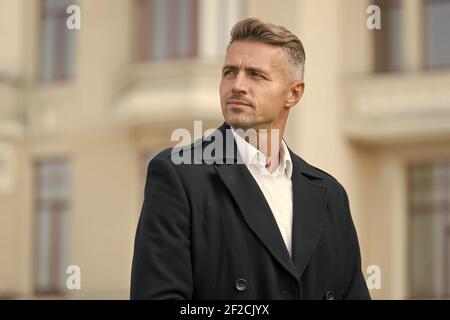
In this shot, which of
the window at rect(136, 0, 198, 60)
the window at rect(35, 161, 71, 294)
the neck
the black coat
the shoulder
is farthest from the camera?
the window at rect(35, 161, 71, 294)

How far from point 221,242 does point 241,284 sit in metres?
0.09

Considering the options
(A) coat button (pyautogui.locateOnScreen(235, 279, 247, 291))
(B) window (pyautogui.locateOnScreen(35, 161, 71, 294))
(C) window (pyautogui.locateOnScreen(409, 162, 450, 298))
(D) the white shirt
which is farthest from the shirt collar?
(B) window (pyautogui.locateOnScreen(35, 161, 71, 294))

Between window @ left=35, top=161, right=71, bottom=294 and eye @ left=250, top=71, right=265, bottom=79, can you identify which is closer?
Result: eye @ left=250, top=71, right=265, bottom=79

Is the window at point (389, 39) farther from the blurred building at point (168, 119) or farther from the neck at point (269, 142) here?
the neck at point (269, 142)

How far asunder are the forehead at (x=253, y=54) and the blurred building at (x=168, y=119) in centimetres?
1155

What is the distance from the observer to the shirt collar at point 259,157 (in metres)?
2.37

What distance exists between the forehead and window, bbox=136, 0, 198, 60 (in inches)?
488

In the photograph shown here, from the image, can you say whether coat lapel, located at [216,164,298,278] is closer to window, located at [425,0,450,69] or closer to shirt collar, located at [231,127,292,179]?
shirt collar, located at [231,127,292,179]

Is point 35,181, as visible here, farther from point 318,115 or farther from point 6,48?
point 318,115

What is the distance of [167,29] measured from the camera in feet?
49.6

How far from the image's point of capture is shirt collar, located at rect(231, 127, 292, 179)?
93.2 inches

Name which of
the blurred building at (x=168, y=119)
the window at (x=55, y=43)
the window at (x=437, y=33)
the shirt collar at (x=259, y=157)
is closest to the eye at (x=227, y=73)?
the shirt collar at (x=259, y=157)

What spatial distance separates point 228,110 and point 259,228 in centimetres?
24

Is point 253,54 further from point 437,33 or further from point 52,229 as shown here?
point 52,229
